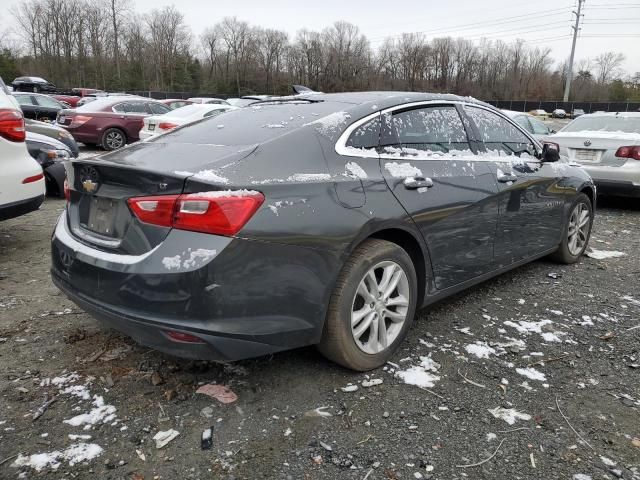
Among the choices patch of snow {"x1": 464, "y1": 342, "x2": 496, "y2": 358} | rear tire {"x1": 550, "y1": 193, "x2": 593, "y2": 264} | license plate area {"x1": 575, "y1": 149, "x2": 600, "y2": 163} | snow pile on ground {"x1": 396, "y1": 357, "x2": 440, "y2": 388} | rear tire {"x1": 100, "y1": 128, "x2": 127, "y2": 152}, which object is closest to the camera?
snow pile on ground {"x1": 396, "y1": 357, "x2": 440, "y2": 388}

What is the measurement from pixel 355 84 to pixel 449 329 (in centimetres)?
7651

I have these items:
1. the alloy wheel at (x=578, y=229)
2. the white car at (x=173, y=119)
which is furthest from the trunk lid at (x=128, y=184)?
the white car at (x=173, y=119)

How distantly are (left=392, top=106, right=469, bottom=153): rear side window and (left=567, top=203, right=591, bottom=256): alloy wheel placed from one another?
6.52ft

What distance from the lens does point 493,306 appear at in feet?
13.0

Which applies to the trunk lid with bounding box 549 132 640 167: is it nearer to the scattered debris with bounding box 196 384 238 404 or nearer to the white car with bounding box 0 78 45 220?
the scattered debris with bounding box 196 384 238 404

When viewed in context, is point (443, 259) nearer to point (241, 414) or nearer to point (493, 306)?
point (493, 306)

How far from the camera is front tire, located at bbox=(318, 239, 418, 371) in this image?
2668 millimetres

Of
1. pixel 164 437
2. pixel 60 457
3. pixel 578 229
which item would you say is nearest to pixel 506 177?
pixel 578 229

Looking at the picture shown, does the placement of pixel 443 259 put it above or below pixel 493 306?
above

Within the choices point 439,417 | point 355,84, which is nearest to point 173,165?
point 439,417

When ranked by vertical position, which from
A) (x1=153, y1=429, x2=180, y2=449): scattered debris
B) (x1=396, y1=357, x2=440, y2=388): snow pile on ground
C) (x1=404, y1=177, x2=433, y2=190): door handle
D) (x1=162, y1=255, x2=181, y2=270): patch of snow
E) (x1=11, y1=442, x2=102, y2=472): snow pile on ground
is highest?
(x1=404, y1=177, x2=433, y2=190): door handle

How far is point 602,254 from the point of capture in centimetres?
562

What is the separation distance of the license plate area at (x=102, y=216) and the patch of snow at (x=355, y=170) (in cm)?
118

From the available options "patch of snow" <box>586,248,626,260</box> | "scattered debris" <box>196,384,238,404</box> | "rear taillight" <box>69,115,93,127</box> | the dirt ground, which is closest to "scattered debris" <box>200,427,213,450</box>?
the dirt ground
